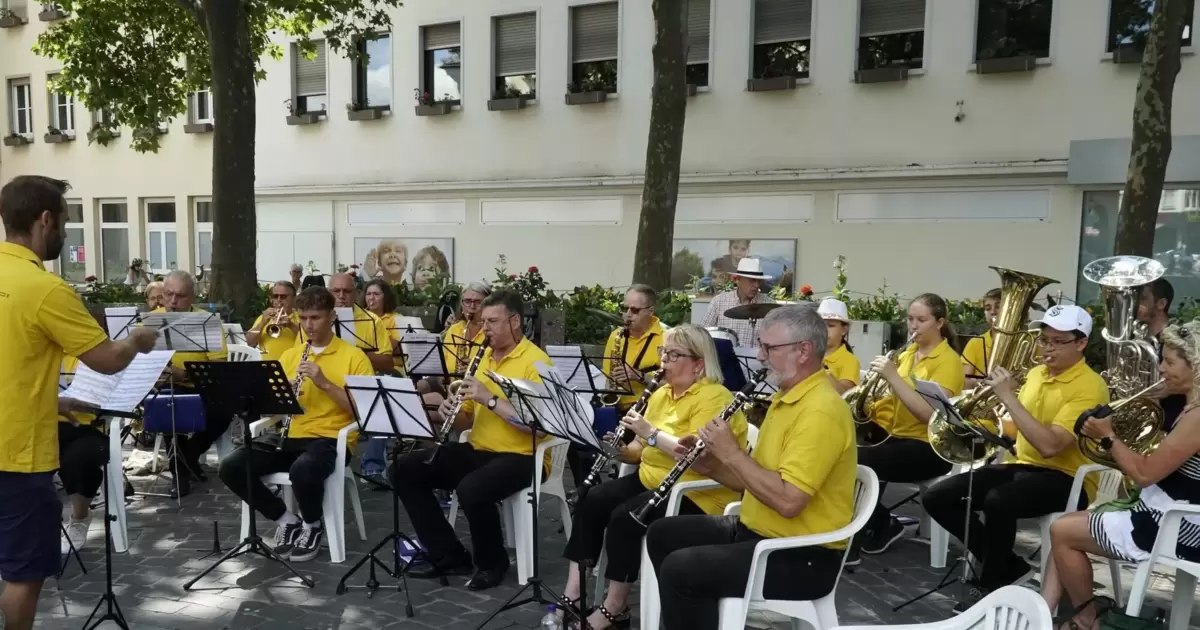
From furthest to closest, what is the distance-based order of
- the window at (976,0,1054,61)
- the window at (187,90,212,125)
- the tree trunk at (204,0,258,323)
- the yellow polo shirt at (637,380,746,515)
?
the window at (187,90,212,125), the window at (976,0,1054,61), the tree trunk at (204,0,258,323), the yellow polo shirt at (637,380,746,515)

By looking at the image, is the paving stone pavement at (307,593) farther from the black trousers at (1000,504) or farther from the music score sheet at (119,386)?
the music score sheet at (119,386)

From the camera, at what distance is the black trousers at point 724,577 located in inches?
137

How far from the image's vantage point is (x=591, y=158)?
15828mm

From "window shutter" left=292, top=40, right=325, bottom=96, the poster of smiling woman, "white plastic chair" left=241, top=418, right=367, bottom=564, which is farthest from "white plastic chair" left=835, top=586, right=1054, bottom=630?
"window shutter" left=292, top=40, right=325, bottom=96

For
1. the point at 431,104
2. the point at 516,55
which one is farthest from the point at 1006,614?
the point at 431,104

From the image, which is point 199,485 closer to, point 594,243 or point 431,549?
point 431,549

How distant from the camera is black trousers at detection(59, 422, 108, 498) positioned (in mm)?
5305

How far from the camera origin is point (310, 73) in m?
18.9

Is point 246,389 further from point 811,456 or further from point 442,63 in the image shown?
point 442,63

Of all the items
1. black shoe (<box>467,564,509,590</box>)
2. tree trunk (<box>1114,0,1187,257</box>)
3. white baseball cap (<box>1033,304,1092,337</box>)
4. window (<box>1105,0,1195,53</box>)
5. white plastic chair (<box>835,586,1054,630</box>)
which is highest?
window (<box>1105,0,1195,53</box>)

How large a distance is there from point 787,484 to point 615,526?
1.17 metres

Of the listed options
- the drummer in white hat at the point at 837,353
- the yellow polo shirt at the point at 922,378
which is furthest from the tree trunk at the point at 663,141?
the yellow polo shirt at the point at 922,378

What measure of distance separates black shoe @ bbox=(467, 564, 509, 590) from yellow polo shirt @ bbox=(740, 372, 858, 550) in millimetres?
1876

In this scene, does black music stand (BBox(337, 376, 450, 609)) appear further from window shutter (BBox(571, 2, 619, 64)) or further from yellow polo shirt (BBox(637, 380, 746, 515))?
window shutter (BBox(571, 2, 619, 64))
